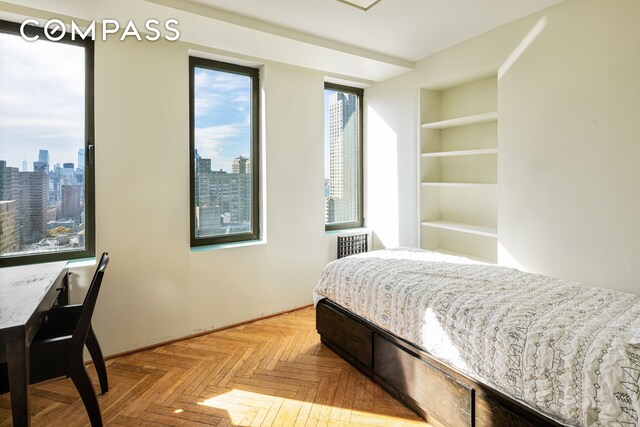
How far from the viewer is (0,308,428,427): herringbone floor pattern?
6.64 ft

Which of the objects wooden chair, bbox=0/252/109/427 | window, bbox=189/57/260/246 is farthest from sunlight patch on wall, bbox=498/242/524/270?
wooden chair, bbox=0/252/109/427

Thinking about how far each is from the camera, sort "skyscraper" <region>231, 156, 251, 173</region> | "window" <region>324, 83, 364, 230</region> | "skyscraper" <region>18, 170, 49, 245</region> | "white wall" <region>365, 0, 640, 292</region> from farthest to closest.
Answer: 1. "window" <region>324, 83, 364, 230</region>
2. "skyscraper" <region>231, 156, 251, 173</region>
3. "skyscraper" <region>18, 170, 49, 245</region>
4. "white wall" <region>365, 0, 640, 292</region>

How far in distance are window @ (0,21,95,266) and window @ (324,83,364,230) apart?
225 cm

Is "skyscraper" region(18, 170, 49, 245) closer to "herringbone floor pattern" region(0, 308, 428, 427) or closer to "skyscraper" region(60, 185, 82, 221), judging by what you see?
"skyscraper" region(60, 185, 82, 221)

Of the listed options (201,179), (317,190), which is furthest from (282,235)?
(201,179)

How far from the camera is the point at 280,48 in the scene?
306 cm

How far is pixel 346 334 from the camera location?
256 cm

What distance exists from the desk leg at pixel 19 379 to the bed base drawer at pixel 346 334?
1764mm

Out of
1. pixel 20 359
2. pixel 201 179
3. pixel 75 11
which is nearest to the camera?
pixel 20 359

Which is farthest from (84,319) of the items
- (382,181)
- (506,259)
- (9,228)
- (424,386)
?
(382,181)

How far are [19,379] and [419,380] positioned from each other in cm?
188

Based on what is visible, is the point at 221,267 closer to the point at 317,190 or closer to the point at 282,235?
the point at 282,235

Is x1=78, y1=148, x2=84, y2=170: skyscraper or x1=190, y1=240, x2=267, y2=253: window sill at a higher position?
x1=78, y1=148, x2=84, y2=170: skyscraper

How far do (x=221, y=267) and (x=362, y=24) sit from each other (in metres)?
2.33
